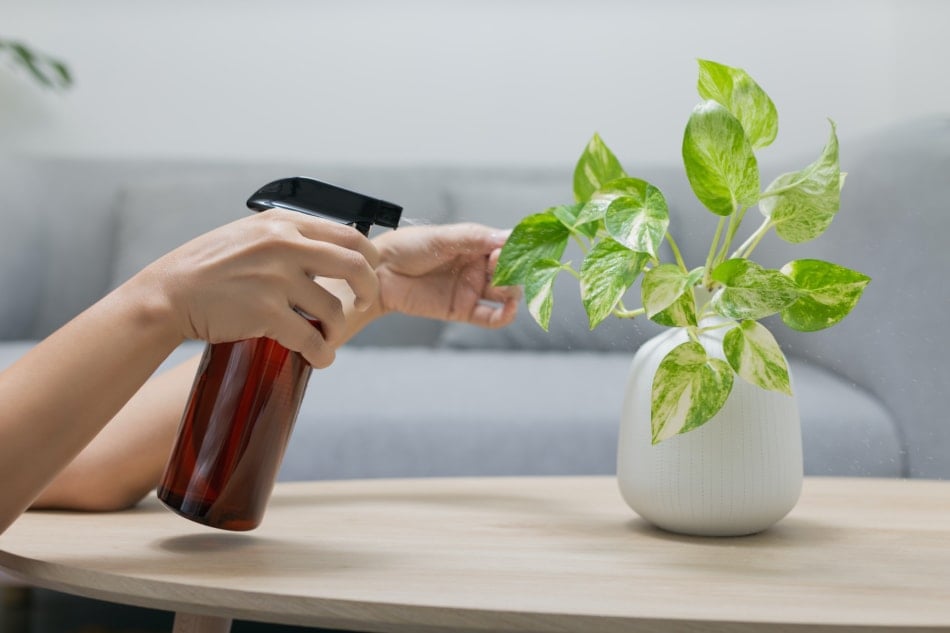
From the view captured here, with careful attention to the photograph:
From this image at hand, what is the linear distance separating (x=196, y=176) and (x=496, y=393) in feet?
3.37

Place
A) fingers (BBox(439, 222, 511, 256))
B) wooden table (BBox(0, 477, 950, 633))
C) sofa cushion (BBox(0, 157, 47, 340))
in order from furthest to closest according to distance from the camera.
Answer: sofa cushion (BBox(0, 157, 47, 340)) → fingers (BBox(439, 222, 511, 256)) → wooden table (BBox(0, 477, 950, 633))

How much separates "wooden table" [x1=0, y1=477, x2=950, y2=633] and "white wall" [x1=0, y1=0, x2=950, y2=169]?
1795 millimetres

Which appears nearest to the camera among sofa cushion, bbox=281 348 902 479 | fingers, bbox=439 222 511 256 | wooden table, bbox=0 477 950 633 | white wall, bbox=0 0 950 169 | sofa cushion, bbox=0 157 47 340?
wooden table, bbox=0 477 950 633

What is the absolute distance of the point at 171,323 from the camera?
1.87 ft

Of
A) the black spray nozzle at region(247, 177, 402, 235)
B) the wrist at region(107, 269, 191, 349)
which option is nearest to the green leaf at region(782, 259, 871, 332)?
the black spray nozzle at region(247, 177, 402, 235)

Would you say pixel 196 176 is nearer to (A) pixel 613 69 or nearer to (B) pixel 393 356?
(B) pixel 393 356

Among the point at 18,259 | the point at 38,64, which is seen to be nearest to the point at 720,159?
the point at 18,259

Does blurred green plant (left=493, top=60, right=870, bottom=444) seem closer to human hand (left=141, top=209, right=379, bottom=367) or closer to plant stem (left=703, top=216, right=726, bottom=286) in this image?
plant stem (left=703, top=216, right=726, bottom=286)

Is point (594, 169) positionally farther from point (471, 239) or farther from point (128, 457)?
point (128, 457)

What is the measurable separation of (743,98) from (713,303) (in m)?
0.14

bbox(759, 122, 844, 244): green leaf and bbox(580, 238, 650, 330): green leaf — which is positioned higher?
bbox(759, 122, 844, 244): green leaf

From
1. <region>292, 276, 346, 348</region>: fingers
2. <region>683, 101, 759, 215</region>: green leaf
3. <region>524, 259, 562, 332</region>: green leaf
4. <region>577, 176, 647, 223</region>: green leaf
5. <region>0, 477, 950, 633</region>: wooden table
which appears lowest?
<region>0, 477, 950, 633</region>: wooden table

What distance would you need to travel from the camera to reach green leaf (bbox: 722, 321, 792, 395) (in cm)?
58

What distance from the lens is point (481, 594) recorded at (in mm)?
459
